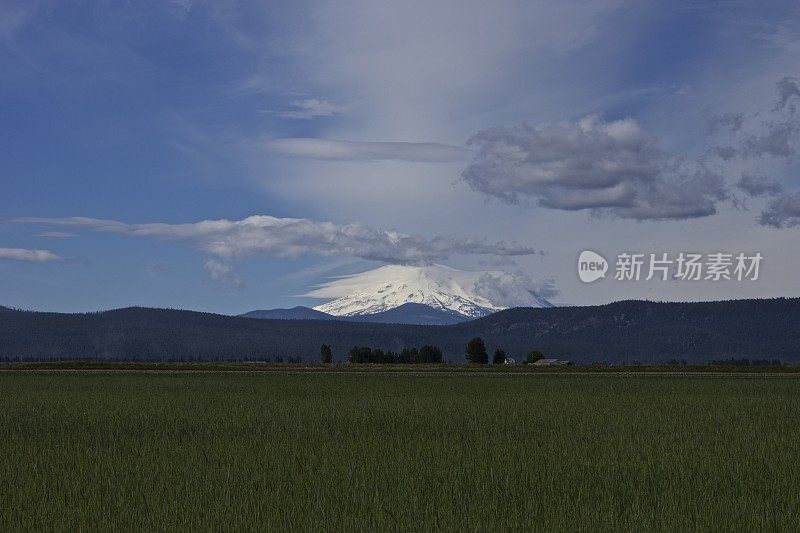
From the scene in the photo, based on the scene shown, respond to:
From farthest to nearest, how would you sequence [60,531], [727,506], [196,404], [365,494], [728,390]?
[728,390], [196,404], [365,494], [727,506], [60,531]

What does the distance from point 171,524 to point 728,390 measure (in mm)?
62372

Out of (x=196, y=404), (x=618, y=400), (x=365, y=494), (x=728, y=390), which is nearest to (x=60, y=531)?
(x=365, y=494)

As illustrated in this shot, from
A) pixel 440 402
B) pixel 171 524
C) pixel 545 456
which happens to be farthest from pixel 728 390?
pixel 171 524

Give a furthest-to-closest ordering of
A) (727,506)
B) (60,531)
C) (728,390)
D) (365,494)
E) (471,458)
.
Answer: (728,390), (471,458), (365,494), (727,506), (60,531)

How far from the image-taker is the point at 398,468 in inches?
980

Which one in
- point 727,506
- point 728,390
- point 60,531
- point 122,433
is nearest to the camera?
point 60,531

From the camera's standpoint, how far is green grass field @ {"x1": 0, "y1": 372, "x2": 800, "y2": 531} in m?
18.6

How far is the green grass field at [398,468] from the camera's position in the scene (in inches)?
733

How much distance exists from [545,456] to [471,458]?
227cm

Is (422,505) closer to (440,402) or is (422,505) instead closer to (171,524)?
(171,524)

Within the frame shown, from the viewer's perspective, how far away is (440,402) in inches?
2076

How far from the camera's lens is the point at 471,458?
27047mm

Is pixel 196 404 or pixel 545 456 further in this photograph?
pixel 196 404

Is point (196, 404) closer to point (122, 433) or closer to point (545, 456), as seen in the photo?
point (122, 433)
